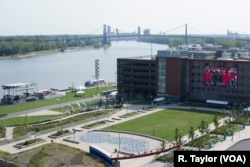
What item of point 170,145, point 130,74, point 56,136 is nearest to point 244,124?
point 170,145

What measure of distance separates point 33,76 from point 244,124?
43652 mm

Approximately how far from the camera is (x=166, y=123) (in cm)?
3366

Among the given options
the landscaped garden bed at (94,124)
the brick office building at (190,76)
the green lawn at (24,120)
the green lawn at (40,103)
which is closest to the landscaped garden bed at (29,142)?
the landscaped garden bed at (94,124)

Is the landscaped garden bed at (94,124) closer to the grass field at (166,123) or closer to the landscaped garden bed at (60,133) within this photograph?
the grass field at (166,123)

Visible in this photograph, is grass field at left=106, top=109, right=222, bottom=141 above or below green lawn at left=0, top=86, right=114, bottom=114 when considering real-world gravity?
below

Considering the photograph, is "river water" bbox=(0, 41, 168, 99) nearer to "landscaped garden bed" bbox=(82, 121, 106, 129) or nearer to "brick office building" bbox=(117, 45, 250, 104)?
"brick office building" bbox=(117, 45, 250, 104)

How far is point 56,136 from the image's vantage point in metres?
30.1

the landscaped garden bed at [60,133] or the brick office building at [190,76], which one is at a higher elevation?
the brick office building at [190,76]

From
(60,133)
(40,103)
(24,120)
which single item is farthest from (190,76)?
(60,133)

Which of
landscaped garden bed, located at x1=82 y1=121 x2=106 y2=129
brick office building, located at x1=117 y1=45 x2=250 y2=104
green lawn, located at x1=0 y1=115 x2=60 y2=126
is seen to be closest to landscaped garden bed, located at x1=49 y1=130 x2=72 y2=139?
landscaped garden bed, located at x1=82 y1=121 x2=106 y2=129

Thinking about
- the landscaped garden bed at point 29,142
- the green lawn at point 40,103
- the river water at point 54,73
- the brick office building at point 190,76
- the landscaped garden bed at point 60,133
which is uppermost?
the brick office building at point 190,76

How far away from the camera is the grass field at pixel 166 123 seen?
31.0 meters

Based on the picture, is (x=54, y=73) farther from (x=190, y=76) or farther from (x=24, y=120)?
(x=24, y=120)

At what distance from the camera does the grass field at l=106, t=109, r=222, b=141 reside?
102 ft
